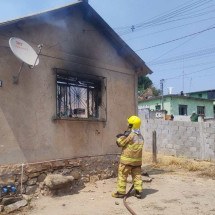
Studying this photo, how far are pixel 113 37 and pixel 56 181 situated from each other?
15.0 feet

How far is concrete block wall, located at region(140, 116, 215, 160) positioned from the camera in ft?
46.2

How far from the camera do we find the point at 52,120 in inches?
328

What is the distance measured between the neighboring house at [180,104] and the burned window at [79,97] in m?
21.6

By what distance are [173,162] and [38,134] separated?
712cm

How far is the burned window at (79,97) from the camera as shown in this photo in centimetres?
877

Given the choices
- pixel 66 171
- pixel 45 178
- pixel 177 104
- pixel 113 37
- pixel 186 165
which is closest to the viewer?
pixel 45 178

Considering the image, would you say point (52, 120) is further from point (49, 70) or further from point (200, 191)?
point (200, 191)

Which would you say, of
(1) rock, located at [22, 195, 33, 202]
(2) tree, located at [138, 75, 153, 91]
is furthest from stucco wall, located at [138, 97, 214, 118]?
(1) rock, located at [22, 195, 33, 202]

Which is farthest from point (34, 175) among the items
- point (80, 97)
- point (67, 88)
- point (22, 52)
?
point (22, 52)

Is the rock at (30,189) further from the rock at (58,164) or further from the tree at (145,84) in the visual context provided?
the tree at (145,84)

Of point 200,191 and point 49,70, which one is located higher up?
point 49,70

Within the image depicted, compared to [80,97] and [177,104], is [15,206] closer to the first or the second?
[80,97]

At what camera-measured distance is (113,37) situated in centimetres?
999

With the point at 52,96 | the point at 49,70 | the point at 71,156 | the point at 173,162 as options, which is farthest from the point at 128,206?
the point at 173,162
